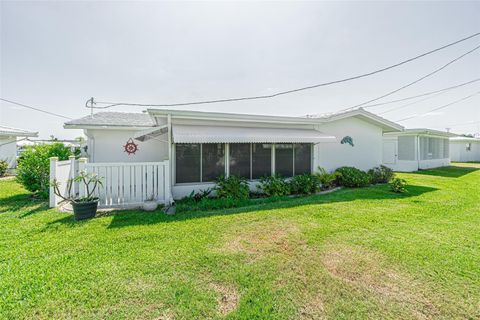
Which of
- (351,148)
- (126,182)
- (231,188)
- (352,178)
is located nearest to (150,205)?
(126,182)

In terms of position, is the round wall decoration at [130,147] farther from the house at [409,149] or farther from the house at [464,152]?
the house at [464,152]

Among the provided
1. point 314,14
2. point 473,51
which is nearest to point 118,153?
point 314,14

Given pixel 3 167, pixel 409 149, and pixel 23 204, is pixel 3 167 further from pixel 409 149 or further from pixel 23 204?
pixel 409 149

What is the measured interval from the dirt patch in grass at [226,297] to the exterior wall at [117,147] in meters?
9.51

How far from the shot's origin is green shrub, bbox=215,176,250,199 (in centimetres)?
1003

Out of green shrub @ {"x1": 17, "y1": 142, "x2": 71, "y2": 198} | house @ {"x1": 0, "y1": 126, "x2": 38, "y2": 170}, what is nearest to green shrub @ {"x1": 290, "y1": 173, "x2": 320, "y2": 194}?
Answer: green shrub @ {"x1": 17, "y1": 142, "x2": 71, "y2": 198}

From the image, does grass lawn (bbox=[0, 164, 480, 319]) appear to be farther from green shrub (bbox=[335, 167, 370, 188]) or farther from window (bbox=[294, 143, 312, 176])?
green shrub (bbox=[335, 167, 370, 188])

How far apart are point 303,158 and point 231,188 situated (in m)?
5.42

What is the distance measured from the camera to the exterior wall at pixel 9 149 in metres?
18.1

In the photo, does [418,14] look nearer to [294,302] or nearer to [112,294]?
[294,302]

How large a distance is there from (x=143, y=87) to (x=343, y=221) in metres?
19.5

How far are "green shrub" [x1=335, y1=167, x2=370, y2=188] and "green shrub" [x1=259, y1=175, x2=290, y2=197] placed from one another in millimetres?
4720

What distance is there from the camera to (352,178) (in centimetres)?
1315

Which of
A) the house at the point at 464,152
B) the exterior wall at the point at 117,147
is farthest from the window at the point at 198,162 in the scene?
the house at the point at 464,152
